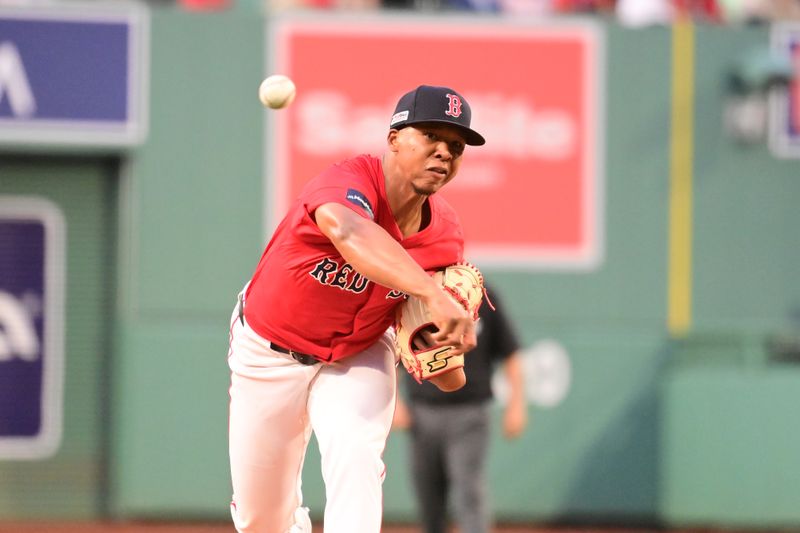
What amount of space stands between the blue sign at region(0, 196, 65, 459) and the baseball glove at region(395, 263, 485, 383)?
6063mm

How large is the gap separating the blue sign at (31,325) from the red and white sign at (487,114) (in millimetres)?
1808

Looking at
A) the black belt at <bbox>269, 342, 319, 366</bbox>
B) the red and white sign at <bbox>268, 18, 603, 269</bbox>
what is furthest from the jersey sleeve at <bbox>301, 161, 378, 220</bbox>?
the red and white sign at <bbox>268, 18, 603, 269</bbox>

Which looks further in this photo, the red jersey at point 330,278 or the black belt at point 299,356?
the black belt at point 299,356

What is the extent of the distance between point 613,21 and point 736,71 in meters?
1.07

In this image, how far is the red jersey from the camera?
475 centimetres

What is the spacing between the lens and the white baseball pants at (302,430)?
189 inches

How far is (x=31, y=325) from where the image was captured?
33.8ft

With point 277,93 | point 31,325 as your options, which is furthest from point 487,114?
point 277,93

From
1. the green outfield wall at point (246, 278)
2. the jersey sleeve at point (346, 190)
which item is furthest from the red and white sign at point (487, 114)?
the jersey sleeve at point (346, 190)

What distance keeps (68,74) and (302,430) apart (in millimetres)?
5798

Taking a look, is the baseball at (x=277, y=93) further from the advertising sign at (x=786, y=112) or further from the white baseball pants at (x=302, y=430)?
the advertising sign at (x=786, y=112)

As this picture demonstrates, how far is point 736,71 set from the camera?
419 inches

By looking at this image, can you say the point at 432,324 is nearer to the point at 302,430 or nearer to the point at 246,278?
the point at 302,430

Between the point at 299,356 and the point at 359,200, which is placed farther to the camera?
the point at 299,356
